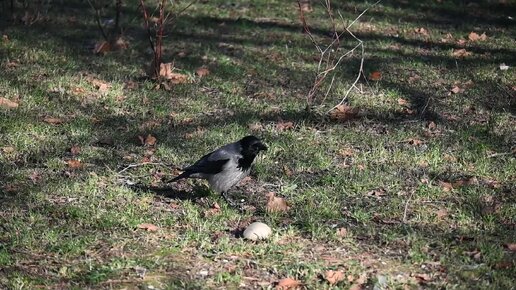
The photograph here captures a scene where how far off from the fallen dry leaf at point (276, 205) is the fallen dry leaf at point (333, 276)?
1055mm

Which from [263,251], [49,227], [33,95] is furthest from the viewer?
[33,95]

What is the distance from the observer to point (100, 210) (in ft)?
18.7

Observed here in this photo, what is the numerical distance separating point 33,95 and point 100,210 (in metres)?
2.96

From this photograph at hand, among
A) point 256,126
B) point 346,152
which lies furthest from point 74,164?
point 346,152

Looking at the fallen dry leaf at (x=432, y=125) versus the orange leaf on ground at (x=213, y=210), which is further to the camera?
the fallen dry leaf at (x=432, y=125)

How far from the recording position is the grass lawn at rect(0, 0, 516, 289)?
4.91 m

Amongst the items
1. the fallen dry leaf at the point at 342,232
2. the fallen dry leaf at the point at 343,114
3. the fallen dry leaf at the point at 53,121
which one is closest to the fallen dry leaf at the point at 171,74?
the fallen dry leaf at the point at 53,121

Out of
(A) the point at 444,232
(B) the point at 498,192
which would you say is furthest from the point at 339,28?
(A) the point at 444,232

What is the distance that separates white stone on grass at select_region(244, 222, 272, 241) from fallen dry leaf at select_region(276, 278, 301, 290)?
1.98 feet

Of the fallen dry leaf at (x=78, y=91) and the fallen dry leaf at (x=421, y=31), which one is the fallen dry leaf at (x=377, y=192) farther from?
the fallen dry leaf at (x=421, y=31)

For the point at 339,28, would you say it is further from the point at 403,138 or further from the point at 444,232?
the point at 444,232

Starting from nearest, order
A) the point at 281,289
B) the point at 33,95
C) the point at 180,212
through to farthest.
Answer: the point at 281,289, the point at 180,212, the point at 33,95

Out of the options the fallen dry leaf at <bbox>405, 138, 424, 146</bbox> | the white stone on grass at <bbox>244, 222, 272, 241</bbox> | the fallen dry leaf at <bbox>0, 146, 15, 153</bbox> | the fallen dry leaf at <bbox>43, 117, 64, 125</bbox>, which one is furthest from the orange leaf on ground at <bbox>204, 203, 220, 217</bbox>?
the fallen dry leaf at <bbox>43, 117, 64, 125</bbox>

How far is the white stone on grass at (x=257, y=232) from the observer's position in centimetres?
524
